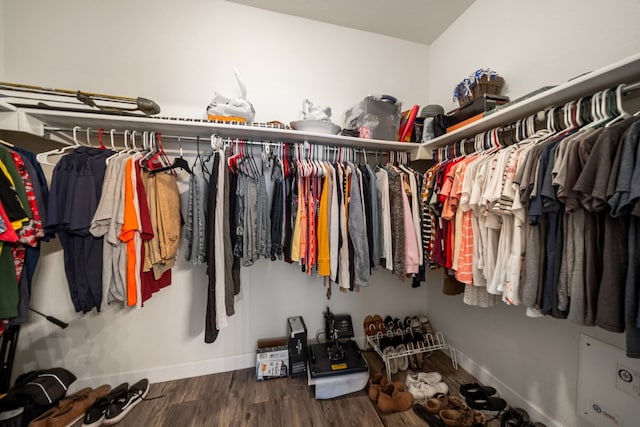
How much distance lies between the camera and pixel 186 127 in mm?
1292

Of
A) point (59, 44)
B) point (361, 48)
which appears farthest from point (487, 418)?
point (59, 44)

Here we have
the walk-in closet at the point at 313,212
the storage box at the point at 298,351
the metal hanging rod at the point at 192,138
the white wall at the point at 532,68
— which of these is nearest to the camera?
the walk-in closet at the point at 313,212

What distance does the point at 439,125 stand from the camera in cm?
157

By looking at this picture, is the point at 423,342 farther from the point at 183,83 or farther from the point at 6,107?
the point at 6,107

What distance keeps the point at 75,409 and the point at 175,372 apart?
495mm

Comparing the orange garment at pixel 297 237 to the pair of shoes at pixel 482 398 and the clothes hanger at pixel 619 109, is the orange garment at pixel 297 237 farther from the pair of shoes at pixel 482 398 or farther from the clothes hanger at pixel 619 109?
the pair of shoes at pixel 482 398

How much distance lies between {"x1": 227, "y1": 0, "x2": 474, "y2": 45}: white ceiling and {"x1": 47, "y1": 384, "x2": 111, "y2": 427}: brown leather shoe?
2847 mm

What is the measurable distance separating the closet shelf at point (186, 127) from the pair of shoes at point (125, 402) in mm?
1687

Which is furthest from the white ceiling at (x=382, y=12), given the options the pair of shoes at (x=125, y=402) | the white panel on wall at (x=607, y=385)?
the pair of shoes at (x=125, y=402)

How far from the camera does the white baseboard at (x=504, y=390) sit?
1250 millimetres

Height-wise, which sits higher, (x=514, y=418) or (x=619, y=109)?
(x=619, y=109)

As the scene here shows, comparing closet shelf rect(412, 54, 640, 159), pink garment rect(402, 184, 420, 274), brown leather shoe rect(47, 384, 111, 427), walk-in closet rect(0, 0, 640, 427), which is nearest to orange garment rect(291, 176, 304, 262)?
walk-in closet rect(0, 0, 640, 427)

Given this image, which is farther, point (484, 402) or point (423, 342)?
point (423, 342)

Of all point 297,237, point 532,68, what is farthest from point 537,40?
point 297,237
